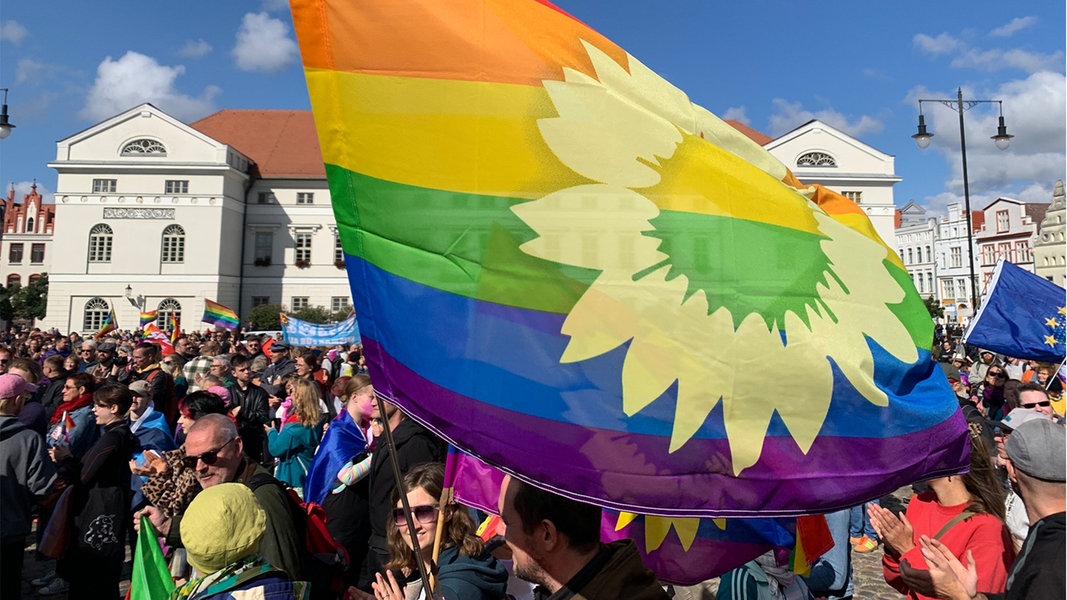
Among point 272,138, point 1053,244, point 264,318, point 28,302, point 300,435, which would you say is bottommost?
point 300,435

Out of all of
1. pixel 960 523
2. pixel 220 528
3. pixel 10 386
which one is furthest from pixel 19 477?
pixel 960 523

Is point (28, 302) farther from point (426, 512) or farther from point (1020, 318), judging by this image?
point (426, 512)

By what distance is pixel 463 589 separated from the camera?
2650mm

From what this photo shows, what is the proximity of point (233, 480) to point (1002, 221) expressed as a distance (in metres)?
80.1

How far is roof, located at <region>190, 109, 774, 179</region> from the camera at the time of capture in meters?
51.2

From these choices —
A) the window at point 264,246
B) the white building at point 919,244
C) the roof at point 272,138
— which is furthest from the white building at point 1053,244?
the window at point 264,246

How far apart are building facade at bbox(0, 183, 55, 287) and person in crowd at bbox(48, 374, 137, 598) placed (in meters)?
82.9

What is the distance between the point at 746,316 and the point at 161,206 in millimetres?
50627

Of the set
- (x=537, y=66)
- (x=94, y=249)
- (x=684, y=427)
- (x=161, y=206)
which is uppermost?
(x=161, y=206)

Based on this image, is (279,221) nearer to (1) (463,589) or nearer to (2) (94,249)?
(2) (94,249)

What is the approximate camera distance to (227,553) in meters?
2.46

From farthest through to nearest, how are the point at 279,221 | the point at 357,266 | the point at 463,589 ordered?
the point at 279,221, the point at 463,589, the point at 357,266

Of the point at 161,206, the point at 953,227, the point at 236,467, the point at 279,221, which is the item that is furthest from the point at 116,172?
the point at 953,227

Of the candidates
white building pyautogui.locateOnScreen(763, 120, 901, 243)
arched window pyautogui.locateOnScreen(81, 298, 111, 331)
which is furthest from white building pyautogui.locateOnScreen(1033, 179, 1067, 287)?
arched window pyautogui.locateOnScreen(81, 298, 111, 331)
